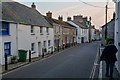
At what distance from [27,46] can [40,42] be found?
4503 mm

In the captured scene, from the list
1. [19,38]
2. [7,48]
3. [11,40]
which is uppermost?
[19,38]

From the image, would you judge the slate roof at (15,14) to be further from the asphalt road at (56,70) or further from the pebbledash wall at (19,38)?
the asphalt road at (56,70)

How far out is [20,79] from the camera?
817 centimetres

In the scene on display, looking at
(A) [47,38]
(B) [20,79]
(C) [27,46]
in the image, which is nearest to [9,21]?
(C) [27,46]

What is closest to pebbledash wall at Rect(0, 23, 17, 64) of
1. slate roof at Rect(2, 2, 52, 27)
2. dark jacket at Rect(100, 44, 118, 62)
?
slate roof at Rect(2, 2, 52, 27)

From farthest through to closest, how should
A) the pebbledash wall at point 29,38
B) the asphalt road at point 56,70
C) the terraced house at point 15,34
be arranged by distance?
the pebbledash wall at point 29,38, the terraced house at point 15,34, the asphalt road at point 56,70

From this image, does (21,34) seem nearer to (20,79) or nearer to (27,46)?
(27,46)

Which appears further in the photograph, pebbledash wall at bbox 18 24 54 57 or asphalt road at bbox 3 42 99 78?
pebbledash wall at bbox 18 24 54 57

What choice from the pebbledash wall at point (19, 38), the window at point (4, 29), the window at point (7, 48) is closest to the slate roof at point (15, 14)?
the window at point (4, 29)

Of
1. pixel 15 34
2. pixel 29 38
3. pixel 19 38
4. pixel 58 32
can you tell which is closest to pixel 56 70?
pixel 15 34

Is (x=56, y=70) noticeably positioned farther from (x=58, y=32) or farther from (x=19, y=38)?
(x=58, y=32)

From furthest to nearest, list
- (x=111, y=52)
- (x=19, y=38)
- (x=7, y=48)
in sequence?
1. (x=19, y=38)
2. (x=7, y=48)
3. (x=111, y=52)

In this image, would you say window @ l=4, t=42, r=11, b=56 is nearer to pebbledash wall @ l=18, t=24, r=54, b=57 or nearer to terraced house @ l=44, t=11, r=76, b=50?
pebbledash wall @ l=18, t=24, r=54, b=57

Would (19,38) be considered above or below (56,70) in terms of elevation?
above
